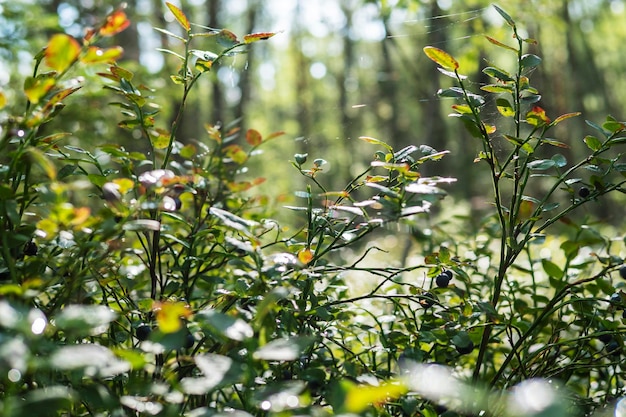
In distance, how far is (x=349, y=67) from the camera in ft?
59.9

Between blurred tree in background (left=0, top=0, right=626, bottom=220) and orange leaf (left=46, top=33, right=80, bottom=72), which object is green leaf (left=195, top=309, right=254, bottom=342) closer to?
orange leaf (left=46, top=33, right=80, bottom=72)

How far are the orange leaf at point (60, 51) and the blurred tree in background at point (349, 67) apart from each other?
3.81 metres

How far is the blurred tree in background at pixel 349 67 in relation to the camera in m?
5.60

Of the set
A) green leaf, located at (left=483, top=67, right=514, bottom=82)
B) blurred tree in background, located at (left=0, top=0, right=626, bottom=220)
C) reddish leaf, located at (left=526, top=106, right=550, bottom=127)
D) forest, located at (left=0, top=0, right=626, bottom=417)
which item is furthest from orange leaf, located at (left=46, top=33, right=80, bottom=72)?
blurred tree in background, located at (left=0, top=0, right=626, bottom=220)

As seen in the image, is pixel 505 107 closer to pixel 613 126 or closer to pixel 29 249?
pixel 613 126

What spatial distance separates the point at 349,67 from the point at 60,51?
58.5 feet

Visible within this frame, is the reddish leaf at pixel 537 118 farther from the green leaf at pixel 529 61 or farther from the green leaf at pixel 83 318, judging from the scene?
the green leaf at pixel 83 318

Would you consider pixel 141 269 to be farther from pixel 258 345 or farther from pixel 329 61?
pixel 329 61

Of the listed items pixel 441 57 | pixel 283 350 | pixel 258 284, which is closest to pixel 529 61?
pixel 441 57

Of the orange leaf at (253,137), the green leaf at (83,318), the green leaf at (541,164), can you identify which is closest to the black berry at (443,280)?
the green leaf at (541,164)

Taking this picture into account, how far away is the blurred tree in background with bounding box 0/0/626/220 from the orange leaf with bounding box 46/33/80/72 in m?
3.81

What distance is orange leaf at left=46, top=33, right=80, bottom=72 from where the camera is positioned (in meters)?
0.89

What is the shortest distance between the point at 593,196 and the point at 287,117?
22592 mm

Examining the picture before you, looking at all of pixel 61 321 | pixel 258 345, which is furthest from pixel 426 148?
pixel 61 321
